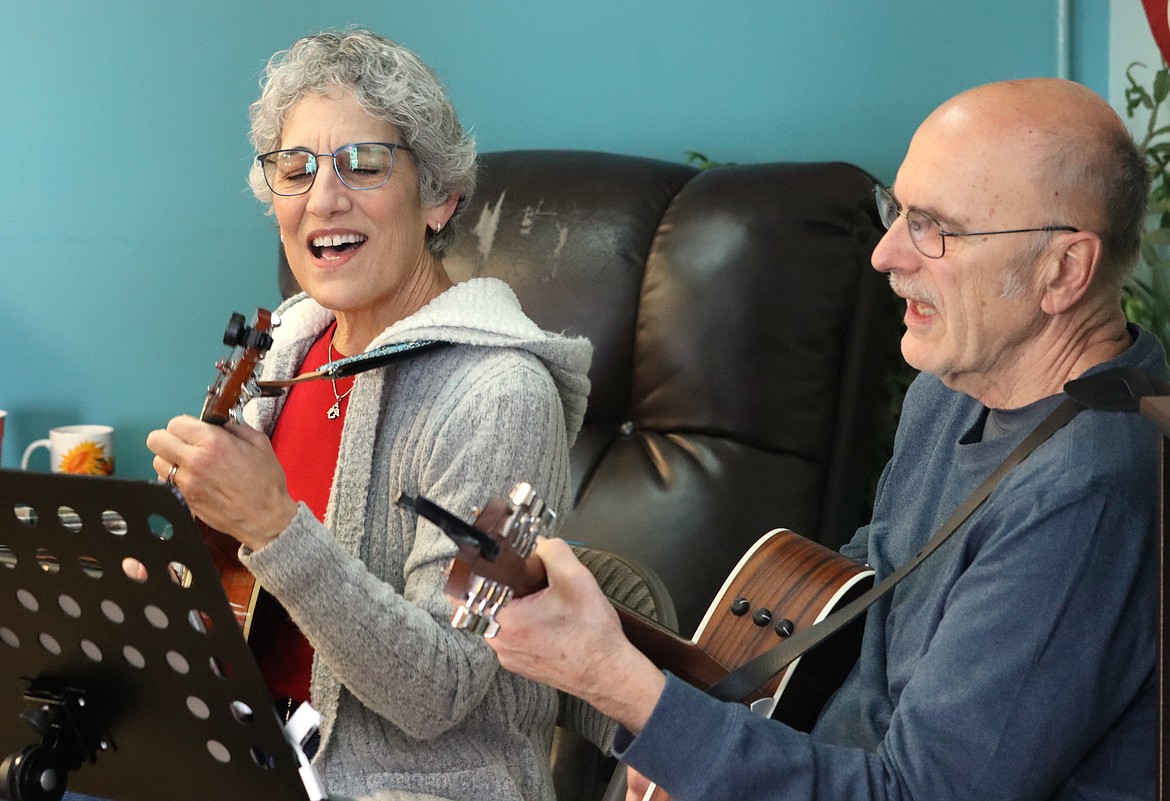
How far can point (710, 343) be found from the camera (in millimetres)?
2229

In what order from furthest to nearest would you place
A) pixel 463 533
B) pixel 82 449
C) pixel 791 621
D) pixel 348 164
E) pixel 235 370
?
pixel 82 449 → pixel 348 164 → pixel 791 621 → pixel 235 370 → pixel 463 533

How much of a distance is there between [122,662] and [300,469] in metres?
0.49

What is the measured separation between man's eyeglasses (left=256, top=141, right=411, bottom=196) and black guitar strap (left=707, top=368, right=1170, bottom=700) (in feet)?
2.31

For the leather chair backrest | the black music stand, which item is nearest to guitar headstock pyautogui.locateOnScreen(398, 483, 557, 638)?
the black music stand

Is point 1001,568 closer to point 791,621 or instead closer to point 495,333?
point 791,621

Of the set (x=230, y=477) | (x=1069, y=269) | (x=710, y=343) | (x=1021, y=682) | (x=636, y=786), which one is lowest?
(x=636, y=786)

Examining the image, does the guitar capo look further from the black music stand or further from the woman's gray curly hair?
the woman's gray curly hair

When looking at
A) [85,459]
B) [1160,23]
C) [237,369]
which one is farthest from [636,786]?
[85,459]

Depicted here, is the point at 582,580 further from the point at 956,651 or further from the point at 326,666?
the point at 326,666

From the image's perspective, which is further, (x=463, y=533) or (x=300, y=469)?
(x=300, y=469)

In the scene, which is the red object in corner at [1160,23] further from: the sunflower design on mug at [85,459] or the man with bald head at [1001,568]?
the sunflower design on mug at [85,459]

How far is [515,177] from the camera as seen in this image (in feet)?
7.91

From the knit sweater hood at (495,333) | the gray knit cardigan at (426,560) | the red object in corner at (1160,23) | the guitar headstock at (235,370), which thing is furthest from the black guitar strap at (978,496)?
the red object in corner at (1160,23)

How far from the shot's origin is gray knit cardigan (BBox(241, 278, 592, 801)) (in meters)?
→ 1.29
